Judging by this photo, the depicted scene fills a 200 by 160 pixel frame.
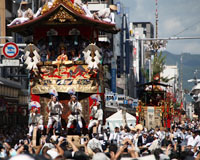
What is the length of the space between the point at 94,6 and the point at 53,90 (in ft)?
160

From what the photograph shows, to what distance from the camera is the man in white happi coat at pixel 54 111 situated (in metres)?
21.3

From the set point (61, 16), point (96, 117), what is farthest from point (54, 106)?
point (61, 16)

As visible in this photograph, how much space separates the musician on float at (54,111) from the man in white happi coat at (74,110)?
15.7 inches

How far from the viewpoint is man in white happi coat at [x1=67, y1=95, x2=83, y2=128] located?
2153 centimetres

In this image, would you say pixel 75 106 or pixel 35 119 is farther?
pixel 35 119

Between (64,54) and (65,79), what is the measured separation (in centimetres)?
118

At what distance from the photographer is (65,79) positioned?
23.1 m

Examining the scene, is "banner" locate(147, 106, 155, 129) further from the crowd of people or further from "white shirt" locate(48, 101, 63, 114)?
"white shirt" locate(48, 101, 63, 114)

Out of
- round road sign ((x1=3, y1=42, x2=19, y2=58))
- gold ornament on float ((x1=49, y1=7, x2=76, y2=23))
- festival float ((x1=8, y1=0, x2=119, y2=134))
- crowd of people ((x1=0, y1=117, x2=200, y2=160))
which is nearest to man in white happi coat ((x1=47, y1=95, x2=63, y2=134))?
crowd of people ((x1=0, y1=117, x2=200, y2=160))

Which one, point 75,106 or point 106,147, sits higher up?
point 75,106

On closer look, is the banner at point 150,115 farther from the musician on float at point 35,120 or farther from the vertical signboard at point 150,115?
the musician on float at point 35,120

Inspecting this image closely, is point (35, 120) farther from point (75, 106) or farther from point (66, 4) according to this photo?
point (66, 4)

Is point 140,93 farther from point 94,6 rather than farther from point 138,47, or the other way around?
point 138,47

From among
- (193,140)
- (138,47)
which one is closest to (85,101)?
(193,140)
